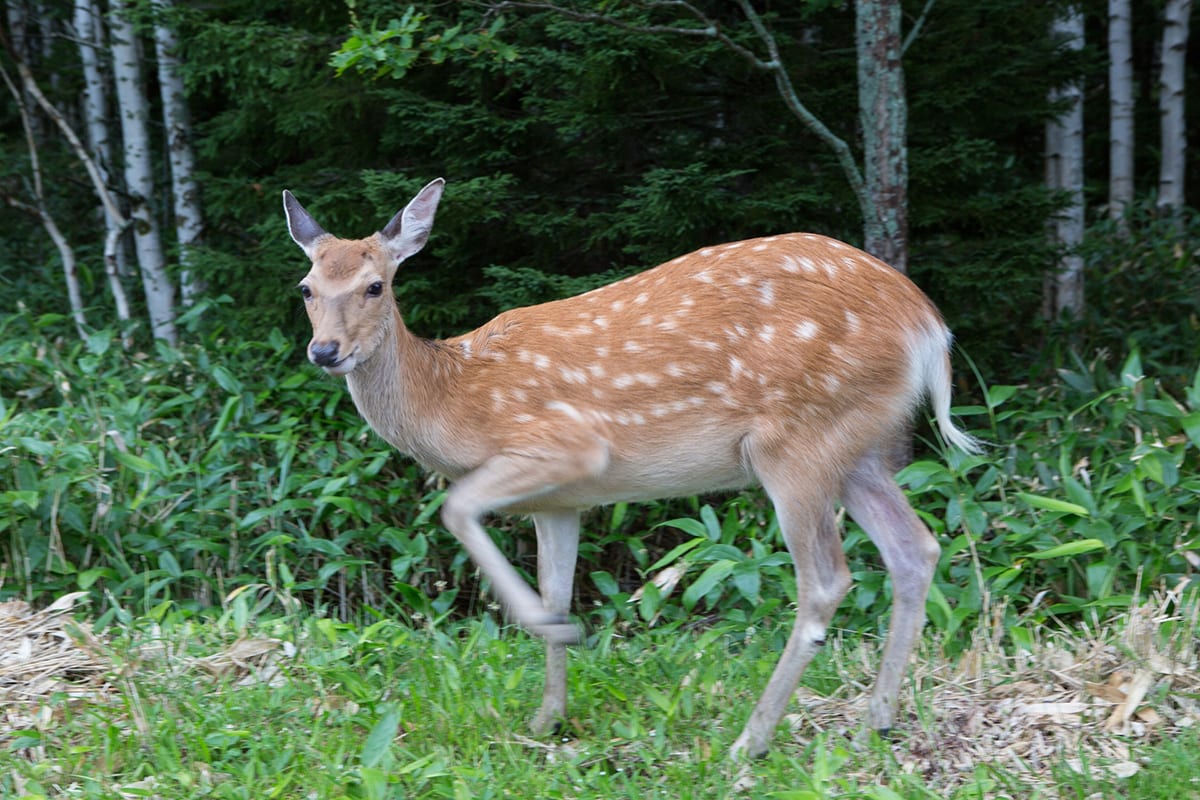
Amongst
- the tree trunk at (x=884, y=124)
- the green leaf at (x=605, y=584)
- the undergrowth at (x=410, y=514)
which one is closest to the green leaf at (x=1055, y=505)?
the undergrowth at (x=410, y=514)

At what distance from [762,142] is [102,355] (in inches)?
145

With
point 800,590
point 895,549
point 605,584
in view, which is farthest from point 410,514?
point 895,549

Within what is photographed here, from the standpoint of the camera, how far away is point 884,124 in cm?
581

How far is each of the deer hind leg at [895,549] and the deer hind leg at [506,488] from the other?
0.96 meters

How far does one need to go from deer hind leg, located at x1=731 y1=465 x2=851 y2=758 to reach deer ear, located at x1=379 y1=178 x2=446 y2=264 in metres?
1.41

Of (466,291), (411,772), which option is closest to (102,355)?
(466,291)

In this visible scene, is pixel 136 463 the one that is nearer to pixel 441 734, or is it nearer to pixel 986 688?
pixel 441 734

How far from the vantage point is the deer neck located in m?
4.26

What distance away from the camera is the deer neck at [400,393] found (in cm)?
426

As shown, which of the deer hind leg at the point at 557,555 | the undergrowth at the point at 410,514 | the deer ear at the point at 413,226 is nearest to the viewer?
the deer ear at the point at 413,226

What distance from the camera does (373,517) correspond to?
19.4 ft

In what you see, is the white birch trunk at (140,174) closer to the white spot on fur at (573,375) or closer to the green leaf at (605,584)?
the green leaf at (605,584)

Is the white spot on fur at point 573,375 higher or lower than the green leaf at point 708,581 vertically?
higher

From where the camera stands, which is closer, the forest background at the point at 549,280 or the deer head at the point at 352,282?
the deer head at the point at 352,282
